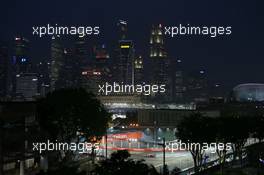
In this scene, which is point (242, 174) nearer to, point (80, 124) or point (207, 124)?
point (207, 124)

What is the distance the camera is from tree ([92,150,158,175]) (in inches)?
378

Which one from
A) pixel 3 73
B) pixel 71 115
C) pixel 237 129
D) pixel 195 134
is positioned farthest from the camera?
pixel 3 73

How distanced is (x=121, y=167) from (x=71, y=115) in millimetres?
9457

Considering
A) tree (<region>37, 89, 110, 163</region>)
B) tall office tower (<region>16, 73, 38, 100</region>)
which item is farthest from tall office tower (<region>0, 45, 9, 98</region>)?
tree (<region>37, 89, 110, 163</region>)

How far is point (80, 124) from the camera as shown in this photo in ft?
62.3

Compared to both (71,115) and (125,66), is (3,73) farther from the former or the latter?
(71,115)

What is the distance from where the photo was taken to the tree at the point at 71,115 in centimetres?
1897

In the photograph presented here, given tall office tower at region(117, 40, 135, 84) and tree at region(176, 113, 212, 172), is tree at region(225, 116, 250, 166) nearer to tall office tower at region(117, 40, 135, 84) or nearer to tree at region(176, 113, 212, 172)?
tree at region(176, 113, 212, 172)

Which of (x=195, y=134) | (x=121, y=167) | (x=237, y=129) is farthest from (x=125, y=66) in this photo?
(x=121, y=167)

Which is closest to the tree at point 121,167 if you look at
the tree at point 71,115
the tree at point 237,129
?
the tree at point 71,115

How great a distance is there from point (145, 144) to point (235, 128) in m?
16.2

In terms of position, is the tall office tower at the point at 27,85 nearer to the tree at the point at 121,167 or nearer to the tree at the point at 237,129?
the tree at the point at 237,129

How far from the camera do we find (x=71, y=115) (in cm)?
1894

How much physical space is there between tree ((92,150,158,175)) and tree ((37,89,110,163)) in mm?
9098
